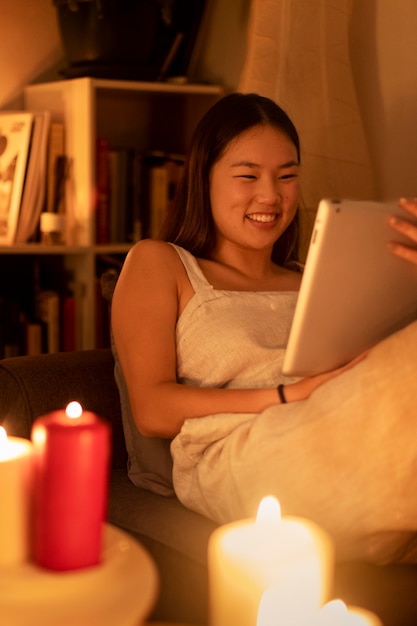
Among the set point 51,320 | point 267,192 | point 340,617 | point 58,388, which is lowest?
point 51,320

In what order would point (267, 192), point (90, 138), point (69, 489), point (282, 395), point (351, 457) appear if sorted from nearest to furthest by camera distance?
point (69, 489) → point (351, 457) → point (282, 395) → point (267, 192) → point (90, 138)

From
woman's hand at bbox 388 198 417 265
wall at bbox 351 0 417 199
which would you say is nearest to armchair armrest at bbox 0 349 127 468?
woman's hand at bbox 388 198 417 265

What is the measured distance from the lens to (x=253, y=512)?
1230mm

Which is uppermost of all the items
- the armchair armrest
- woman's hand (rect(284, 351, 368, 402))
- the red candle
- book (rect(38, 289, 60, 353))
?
the red candle

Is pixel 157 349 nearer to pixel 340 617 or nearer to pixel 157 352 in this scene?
pixel 157 352

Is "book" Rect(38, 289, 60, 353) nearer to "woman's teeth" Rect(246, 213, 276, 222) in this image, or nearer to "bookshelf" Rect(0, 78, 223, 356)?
"bookshelf" Rect(0, 78, 223, 356)

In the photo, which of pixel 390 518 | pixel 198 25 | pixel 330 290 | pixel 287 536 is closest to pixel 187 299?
pixel 330 290

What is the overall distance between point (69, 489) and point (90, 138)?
1.95 meters

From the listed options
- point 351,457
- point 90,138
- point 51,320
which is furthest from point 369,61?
point 351,457

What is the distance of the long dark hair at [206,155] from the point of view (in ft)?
5.29

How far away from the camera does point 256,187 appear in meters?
1.59

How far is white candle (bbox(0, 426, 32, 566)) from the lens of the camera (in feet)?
1.73

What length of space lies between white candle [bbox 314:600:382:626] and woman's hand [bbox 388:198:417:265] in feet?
1.95

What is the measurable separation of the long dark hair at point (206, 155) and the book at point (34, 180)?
0.80m
